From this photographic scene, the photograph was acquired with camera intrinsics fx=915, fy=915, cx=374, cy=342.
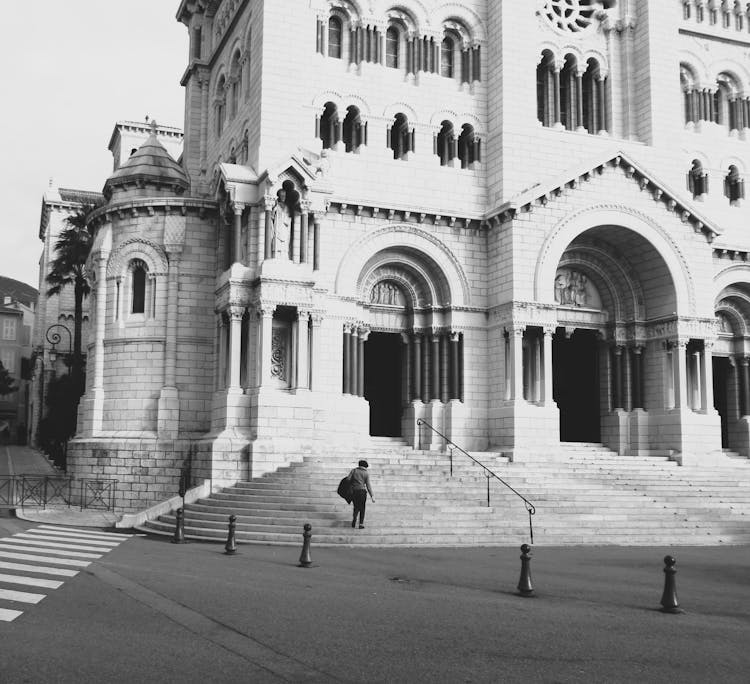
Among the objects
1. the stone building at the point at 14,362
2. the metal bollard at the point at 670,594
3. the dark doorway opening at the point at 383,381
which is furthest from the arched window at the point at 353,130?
the stone building at the point at 14,362

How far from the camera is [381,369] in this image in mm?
34875

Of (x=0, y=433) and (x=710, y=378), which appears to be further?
(x=0, y=433)

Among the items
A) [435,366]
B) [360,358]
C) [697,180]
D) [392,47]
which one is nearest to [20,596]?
[360,358]

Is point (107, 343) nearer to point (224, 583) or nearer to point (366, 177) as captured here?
point (366, 177)

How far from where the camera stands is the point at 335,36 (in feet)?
112

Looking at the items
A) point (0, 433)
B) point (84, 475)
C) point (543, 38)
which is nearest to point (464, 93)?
point (543, 38)

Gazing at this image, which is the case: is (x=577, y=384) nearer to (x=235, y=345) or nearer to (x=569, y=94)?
(x=569, y=94)

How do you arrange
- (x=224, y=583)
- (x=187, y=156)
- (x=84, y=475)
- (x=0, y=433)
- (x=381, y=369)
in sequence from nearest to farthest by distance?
1. (x=224, y=583)
2. (x=84, y=475)
3. (x=381, y=369)
4. (x=187, y=156)
5. (x=0, y=433)

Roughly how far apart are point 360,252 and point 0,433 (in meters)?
71.5

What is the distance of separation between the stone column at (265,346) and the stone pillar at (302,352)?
0.91 meters

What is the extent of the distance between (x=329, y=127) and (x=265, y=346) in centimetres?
951

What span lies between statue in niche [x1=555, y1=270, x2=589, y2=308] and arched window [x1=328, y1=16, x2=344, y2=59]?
38.8 feet

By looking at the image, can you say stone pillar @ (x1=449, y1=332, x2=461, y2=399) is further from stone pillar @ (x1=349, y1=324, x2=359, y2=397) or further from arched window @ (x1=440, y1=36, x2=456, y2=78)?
arched window @ (x1=440, y1=36, x2=456, y2=78)

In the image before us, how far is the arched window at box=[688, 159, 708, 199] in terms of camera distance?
38031mm
